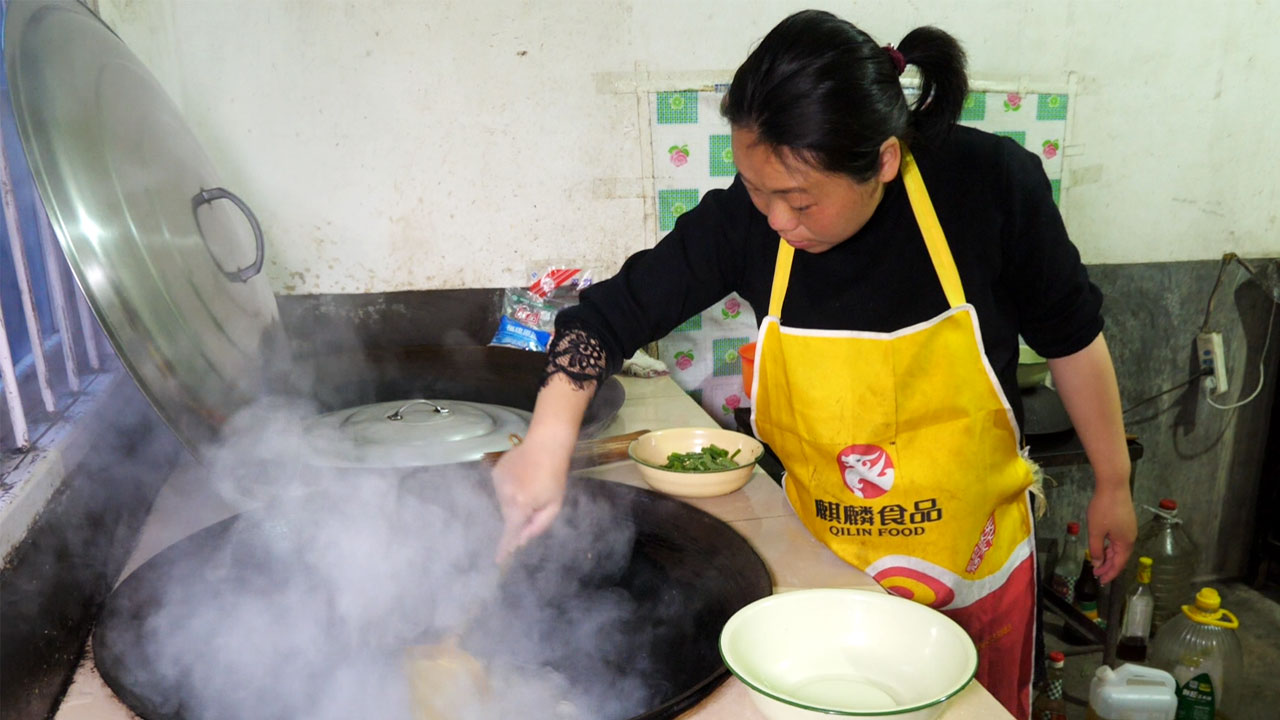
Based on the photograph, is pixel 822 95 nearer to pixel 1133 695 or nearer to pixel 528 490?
pixel 528 490

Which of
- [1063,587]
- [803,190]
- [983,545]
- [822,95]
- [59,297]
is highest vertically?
[822,95]

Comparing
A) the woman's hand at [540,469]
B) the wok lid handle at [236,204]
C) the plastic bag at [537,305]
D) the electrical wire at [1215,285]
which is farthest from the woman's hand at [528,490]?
the electrical wire at [1215,285]

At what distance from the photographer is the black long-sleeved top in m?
1.41

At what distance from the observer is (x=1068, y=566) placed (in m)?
3.08

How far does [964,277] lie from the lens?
1419 millimetres

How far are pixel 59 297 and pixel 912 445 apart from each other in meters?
1.54

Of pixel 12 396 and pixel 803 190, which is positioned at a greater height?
pixel 803 190

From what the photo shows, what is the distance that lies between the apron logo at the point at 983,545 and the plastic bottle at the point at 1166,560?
2047 millimetres

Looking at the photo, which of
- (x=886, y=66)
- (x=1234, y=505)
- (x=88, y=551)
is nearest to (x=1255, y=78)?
(x=1234, y=505)

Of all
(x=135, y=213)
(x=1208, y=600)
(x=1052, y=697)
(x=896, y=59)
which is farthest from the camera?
(x=1208, y=600)

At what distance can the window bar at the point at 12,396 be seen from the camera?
3.69 feet

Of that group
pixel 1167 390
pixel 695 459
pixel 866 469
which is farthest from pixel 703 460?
pixel 1167 390

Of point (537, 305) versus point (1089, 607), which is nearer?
point (537, 305)

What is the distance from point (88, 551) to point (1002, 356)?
1496mm
